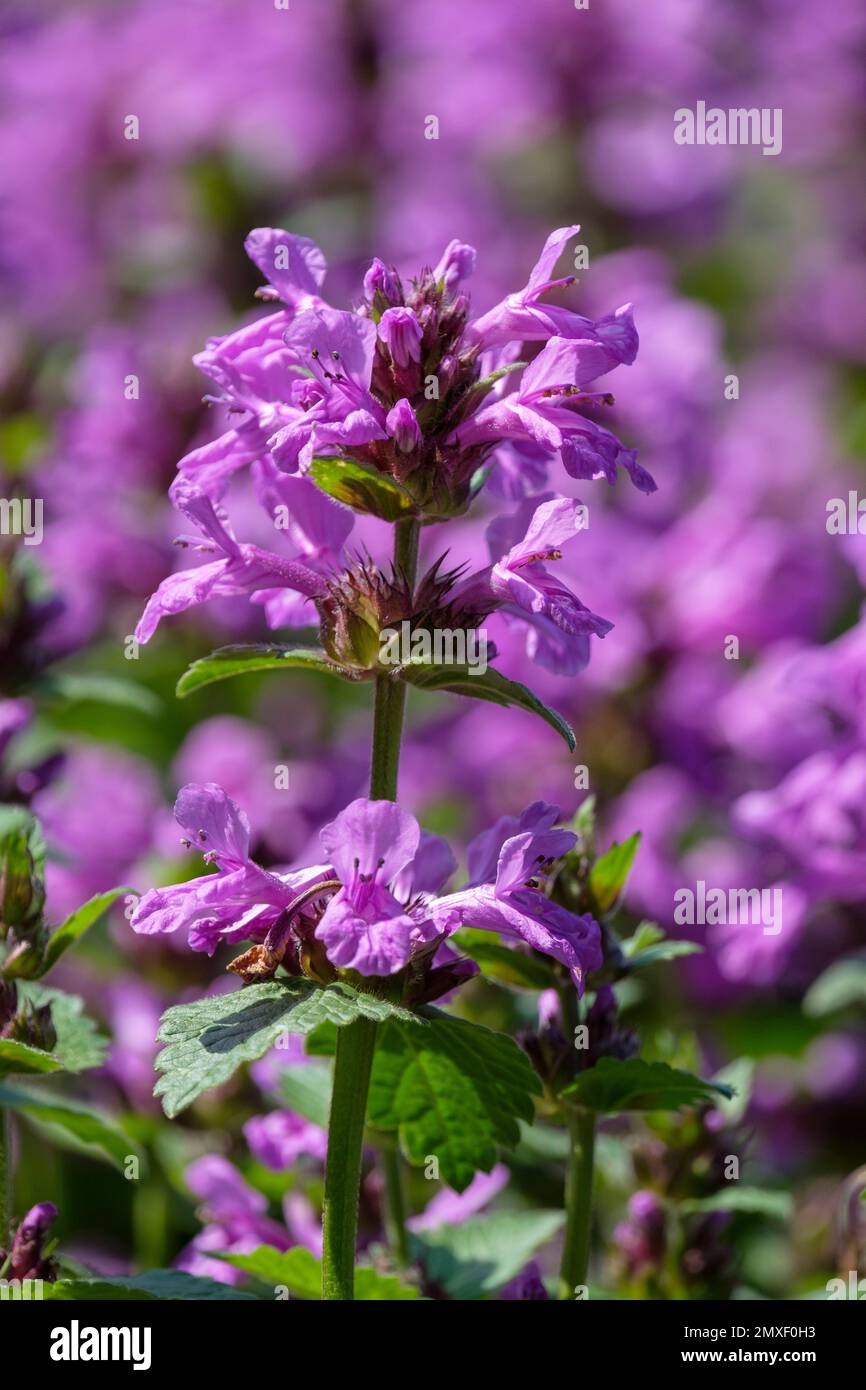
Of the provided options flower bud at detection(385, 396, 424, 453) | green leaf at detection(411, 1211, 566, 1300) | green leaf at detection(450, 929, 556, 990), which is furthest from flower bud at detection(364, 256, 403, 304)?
green leaf at detection(411, 1211, 566, 1300)

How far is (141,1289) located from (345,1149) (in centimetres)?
21

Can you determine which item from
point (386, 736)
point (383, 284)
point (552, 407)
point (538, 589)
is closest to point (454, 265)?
point (383, 284)

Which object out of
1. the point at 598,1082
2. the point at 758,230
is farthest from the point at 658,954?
the point at 758,230

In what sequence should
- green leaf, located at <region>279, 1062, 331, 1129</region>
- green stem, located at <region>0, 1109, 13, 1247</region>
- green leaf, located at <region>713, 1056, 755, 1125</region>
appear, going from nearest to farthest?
green stem, located at <region>0, 1109, 13, 1247</region> < green leaf, located at <region>279, 1062, 331, 1129</region> < green leaf, located at <region>713, 1056, 755, 1125</region>

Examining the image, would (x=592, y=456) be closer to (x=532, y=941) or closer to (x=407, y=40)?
(x=532, y=941)

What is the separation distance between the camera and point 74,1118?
1654mm

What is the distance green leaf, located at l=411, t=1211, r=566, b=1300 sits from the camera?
1.84 m

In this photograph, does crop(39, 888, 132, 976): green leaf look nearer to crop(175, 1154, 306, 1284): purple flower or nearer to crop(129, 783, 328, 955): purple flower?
crop(129, 783, 328, 955): purple flower

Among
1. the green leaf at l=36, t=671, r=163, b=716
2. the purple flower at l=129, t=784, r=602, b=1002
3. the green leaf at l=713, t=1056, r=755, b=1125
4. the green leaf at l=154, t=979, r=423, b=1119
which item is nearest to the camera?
the green leaf at l=154, t=979, r=423, b=1119

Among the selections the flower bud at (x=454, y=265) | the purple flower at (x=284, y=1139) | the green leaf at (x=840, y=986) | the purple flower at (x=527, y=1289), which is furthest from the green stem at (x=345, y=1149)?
the green leaf at (x=840, y=986)

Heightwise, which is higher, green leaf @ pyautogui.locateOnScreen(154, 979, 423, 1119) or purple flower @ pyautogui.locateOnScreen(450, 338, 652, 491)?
purple flower @ pyautogui.locateOnScreen(450, 338, 652, 491)

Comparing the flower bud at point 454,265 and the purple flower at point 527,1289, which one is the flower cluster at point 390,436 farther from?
the purple flower at point 527,1289

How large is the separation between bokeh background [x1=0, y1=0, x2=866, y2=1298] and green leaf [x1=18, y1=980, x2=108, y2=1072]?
321mm

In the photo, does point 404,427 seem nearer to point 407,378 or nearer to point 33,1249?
point 407,378
